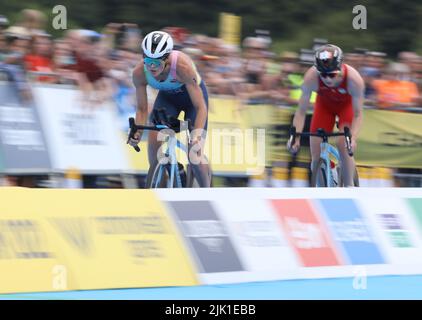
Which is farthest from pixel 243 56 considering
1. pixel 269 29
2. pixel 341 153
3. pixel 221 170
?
pixel 269 29

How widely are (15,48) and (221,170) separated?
3.14 m

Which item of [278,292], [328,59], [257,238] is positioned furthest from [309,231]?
[328,59]

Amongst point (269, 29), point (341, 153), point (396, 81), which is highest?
point (269, 29)

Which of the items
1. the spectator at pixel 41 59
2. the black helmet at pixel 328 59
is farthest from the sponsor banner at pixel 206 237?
the spectator at pixel 41 59

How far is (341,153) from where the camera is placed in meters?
11.5

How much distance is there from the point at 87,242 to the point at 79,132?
13.8 feet

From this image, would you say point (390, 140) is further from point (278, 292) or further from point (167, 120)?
point (278, 292)

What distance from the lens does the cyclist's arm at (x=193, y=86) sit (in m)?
10.1

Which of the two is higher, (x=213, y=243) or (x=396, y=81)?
(x=396, y=81)

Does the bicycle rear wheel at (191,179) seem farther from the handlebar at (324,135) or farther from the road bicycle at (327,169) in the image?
the road bicycle at (327,169)

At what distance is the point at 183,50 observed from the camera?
13219 millimetres

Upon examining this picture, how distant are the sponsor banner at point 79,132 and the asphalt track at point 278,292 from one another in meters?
3.83
